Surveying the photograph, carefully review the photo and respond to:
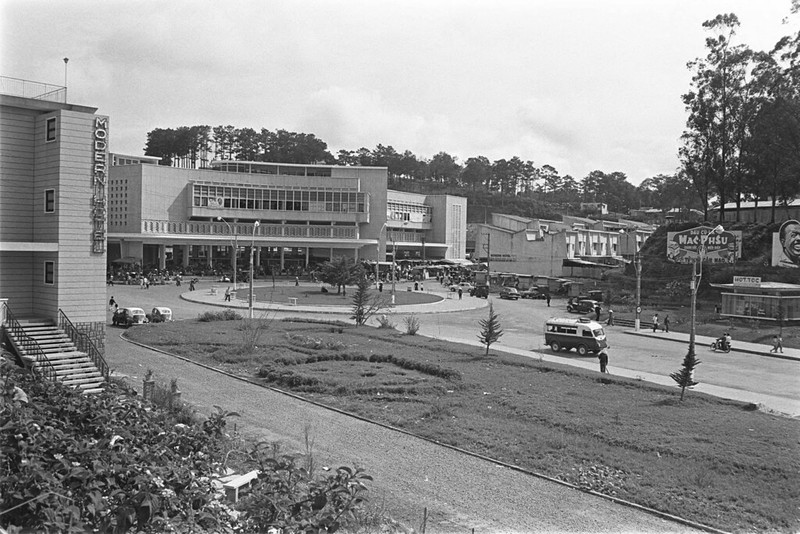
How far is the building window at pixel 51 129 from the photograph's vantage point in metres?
22.3

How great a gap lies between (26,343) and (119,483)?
1494cm

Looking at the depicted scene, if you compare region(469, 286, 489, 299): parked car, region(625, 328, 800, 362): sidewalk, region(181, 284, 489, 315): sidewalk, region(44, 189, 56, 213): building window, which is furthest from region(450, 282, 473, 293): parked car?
region(44, 189, 56, 213): building window

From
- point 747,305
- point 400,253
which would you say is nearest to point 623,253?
point 400,253

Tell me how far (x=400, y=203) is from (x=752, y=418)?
3275 inches

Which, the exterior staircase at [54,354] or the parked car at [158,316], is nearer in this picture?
the exterior staircase at [54,354]

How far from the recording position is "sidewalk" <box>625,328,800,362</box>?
3378cm

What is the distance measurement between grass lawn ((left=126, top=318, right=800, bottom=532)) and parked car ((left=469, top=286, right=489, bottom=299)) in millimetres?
35517

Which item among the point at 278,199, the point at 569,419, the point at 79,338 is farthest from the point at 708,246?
the point at 278,199

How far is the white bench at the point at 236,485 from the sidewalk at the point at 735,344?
30811 mm

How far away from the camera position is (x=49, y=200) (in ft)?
73.2

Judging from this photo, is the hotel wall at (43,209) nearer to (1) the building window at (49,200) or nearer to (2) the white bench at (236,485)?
(1) the building window at (49,200)

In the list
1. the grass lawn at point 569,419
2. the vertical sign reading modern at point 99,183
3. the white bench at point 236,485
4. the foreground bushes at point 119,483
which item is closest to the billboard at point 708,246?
the grass lawn at point 569,419

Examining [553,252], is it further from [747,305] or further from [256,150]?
[256,150]

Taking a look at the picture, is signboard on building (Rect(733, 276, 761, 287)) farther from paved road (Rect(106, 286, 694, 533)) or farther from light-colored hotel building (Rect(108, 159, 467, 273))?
light-colored hotel building (Rect(108, 159, 467, 273))
